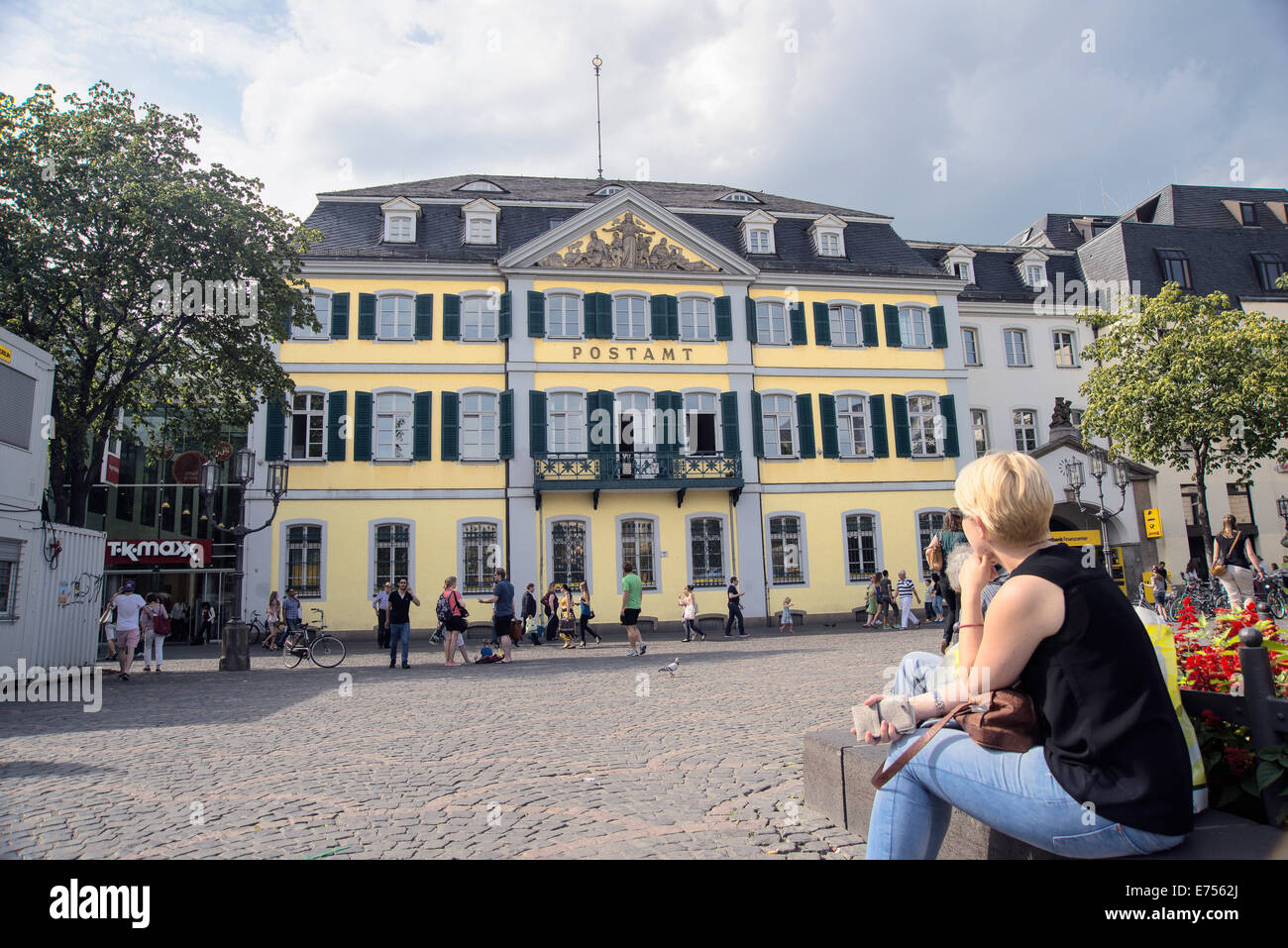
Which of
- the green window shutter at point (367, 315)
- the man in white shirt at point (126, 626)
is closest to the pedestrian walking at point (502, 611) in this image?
the man in white shirt at point (126, 626)

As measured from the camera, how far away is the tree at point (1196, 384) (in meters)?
25.4

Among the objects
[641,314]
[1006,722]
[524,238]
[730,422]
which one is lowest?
[1006,722]

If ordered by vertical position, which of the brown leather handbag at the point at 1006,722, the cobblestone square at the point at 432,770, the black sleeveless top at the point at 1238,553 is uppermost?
the black sleeveless top at the point at 1238,553

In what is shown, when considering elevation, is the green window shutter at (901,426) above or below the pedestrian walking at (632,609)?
above

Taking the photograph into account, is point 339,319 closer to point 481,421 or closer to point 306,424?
point 306,424

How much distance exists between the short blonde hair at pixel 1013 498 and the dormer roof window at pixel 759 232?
89.3 ft

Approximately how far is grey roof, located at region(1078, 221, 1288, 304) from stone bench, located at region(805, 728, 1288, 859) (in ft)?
121

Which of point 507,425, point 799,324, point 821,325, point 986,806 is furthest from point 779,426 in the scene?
point 986,806

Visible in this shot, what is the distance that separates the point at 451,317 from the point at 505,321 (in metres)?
1.60

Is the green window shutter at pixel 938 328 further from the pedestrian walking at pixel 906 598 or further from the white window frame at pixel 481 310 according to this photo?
the white window frame at pixel 481 310

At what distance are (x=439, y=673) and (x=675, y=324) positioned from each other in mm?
15212

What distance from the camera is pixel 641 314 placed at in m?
26.6

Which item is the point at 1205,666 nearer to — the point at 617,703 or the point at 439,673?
the point at 617,703

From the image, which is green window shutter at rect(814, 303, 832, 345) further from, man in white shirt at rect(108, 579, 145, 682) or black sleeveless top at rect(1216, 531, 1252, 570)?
man in white shirt at rect(108, 579, 145, 682)
